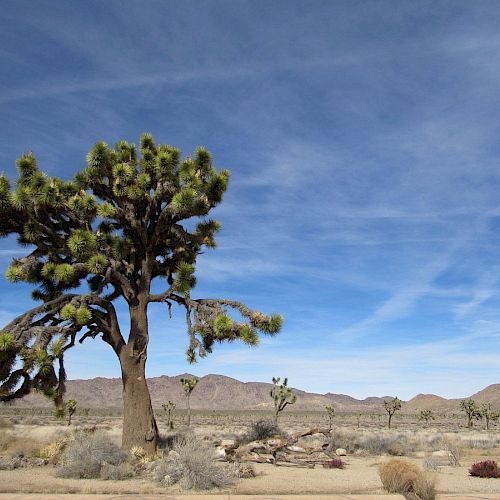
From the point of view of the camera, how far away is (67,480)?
10586 millimetres

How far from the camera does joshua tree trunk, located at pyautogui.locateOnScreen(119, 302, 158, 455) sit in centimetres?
1274

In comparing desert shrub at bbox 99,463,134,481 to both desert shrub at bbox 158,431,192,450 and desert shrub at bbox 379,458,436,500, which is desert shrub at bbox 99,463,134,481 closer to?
desert shrub at bbox 158,431,192,450

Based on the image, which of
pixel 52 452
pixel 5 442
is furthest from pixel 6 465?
pixel 5 442

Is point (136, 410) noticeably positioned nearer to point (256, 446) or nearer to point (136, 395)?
point (136, 395)

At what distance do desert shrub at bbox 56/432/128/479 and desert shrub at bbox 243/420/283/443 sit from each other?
20.4ft

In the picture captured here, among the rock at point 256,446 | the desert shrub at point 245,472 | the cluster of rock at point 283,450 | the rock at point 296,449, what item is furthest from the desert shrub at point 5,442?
the rock at point 296,449

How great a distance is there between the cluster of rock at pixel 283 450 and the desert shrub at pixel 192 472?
3289mm

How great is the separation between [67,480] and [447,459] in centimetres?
1271

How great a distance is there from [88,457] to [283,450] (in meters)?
6.10

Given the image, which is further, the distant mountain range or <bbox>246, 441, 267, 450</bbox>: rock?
the distant mountain range

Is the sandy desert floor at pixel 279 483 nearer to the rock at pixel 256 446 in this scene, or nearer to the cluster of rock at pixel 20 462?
the cluster of rock at pixel 20 462

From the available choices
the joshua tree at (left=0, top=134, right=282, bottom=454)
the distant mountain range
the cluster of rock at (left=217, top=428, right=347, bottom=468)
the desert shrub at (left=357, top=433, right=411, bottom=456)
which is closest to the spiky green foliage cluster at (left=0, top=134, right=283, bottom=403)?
the joshua tree at (left=0, top=134, right=282, bottom=454)

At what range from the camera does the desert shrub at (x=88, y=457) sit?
36.1ft

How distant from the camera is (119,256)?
1355cm
